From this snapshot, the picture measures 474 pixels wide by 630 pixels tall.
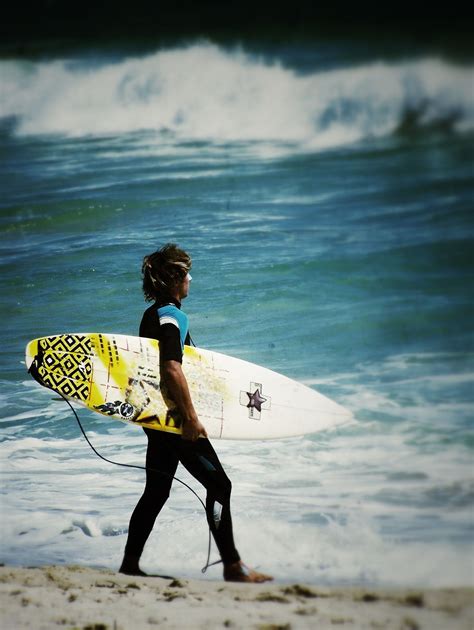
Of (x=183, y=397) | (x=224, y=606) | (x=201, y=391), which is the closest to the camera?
(x=224, y=606)

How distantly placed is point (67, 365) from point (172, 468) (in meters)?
0.63

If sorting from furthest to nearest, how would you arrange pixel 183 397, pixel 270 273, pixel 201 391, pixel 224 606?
1. pixel 270 273
2. pixel 201 391
3. pixel 183 397
4. pixel 224 606

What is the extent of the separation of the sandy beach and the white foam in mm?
1876

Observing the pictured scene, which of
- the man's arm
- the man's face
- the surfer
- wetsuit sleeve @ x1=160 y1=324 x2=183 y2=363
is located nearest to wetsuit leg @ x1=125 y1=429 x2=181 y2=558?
the surfer

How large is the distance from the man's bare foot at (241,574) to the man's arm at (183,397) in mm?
565

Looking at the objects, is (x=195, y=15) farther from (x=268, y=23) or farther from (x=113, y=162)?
(x=113, y=162)

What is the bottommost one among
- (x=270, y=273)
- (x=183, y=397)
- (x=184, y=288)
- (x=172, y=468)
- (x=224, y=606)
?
(x=224, y=606)

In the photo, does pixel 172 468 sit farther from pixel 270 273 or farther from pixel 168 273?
pixel 270 273

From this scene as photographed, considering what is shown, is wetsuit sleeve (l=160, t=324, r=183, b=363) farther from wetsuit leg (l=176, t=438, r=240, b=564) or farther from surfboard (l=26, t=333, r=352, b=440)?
wetsuit leg (l=176, t=438, r=240, b=564)

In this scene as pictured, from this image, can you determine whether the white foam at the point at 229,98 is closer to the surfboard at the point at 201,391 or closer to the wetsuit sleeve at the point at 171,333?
the wetsuit sleeve at the point at 171,333

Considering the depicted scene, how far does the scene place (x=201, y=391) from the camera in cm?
308

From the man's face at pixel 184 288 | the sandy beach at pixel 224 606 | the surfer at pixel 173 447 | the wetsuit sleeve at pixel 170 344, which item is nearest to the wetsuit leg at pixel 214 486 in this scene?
the surfer at pixel 173 447

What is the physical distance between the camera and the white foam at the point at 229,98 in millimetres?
3047

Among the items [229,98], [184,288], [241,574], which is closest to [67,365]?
[184,288]
